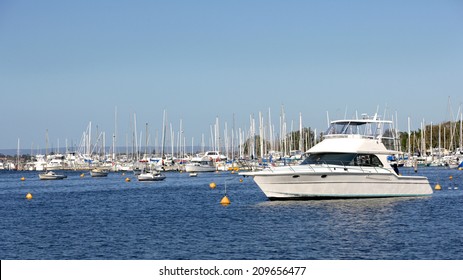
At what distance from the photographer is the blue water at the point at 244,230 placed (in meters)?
28.7

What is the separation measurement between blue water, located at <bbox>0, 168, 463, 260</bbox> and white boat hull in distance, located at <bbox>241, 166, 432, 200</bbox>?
590mm

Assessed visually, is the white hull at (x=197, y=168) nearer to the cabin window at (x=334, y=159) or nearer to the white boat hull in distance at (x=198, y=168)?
the white boat hull in distance at (x=198, y=168)

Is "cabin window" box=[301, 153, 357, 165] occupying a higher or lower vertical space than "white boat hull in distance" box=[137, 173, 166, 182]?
higher

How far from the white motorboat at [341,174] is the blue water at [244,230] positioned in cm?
73

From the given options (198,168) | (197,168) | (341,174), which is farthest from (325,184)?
(198,168)

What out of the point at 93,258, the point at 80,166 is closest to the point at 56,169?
the point at 80,166

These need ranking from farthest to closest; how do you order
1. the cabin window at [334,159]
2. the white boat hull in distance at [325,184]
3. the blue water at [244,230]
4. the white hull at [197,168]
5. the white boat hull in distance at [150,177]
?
1. the white hull at [197,168]
2. the white boat hull in distance at [150,177]
3. the cabin window at [334,159]
4. the white boat hull in distance at [325,184]
5. the blue water at [244,230]

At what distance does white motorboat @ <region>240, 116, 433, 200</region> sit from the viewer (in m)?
44.3

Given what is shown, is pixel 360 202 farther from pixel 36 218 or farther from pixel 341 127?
pixel 36 218

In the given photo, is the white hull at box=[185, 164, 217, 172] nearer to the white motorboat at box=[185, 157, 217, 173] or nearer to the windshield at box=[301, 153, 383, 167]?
the white motorboat at box=[185, 157, 217, 173]

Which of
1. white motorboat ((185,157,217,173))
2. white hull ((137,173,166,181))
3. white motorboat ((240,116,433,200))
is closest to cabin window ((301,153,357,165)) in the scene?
white motorboat ((240,116,433,200))

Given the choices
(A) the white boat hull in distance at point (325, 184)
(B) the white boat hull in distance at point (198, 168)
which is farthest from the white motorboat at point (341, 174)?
(B) the white boat hull in distance at point (198, 168)

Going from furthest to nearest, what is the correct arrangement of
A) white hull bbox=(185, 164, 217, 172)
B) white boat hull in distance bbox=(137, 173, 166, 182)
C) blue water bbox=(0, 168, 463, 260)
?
white hull bbox=(185, 164, 217, 172), white boat hull in distance bbox=(137, 173, 166, 182), blue water bbox=(0, 168, 463, 260)
